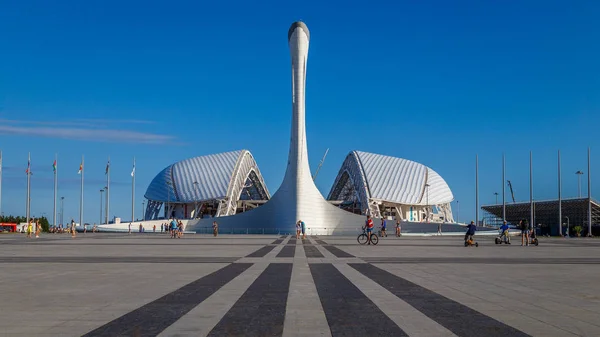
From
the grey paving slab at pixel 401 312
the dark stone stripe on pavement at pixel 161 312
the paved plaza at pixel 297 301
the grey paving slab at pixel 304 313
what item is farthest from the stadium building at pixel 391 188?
the dark stone stripe on pavement at pixel 161 312

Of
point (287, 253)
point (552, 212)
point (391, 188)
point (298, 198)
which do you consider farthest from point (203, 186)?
point (287, 253)

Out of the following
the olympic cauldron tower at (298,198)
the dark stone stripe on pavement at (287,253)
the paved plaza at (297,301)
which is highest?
the olympic cauldron tower at (298,198)

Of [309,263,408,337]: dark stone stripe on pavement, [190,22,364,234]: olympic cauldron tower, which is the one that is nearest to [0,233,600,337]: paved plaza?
[309,263,408,337]: dark stone stripe on pavement

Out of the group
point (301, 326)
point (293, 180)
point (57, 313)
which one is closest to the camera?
point (301, 326)

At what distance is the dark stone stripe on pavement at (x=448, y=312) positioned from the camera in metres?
6.51

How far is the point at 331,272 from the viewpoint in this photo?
13.6 meters

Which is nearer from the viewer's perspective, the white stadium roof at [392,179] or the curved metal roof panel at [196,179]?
the white stadium roof at [392,179]

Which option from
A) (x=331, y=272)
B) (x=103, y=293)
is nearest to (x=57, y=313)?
(x=103, y=293)

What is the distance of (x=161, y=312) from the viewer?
773 centimetres

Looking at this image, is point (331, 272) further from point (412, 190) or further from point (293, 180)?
point (412, 190)

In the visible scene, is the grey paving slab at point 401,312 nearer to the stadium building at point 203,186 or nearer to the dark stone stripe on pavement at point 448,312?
the dark stone stripe on pavement at point 448,312

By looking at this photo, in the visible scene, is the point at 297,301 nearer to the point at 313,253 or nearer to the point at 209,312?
the point at 209,312

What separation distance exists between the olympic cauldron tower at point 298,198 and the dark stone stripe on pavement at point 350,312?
5368cm

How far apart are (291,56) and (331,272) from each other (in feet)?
192
